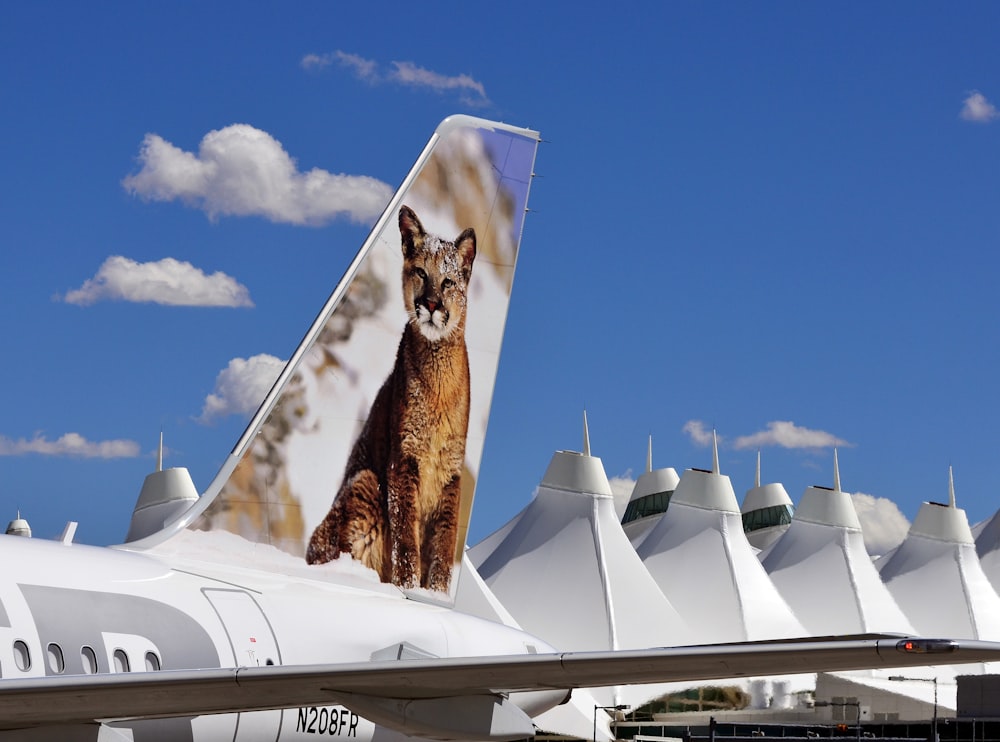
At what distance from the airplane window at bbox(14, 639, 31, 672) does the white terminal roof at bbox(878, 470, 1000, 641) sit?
212ft

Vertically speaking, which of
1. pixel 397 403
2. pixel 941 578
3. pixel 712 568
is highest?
pixel 941 578

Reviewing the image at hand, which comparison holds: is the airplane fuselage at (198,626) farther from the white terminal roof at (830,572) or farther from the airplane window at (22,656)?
the white terminal roof at (830,572)

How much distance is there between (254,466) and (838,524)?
58.7 meters

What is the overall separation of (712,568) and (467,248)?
155ft

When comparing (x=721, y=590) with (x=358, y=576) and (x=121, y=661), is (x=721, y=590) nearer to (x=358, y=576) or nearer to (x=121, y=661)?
(x=358, y=576)

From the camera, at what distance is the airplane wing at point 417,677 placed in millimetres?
7234

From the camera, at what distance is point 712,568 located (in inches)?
2335

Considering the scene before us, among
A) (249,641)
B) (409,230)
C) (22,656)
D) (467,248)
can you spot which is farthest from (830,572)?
(22,656)

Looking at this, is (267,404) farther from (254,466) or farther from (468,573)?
(468,573)

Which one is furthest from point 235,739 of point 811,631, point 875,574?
point 875,574

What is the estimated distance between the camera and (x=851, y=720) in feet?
185

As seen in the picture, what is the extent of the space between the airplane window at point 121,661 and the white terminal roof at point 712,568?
155 ft

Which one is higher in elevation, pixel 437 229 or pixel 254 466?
pixel 437 229

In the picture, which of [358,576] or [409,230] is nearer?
[358,576]
